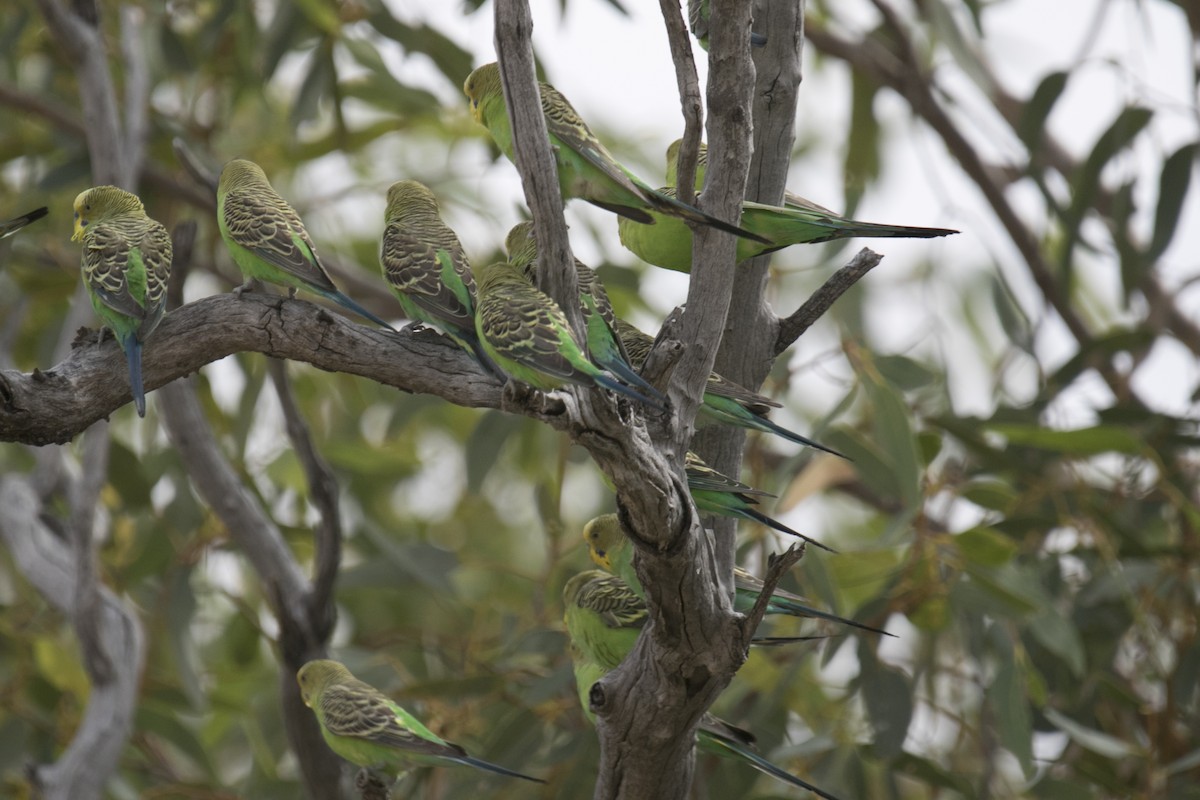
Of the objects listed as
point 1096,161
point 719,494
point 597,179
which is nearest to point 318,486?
point 719,494

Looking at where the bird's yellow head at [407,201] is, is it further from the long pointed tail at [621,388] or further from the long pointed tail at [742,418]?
the long pointed tail at [621,388]

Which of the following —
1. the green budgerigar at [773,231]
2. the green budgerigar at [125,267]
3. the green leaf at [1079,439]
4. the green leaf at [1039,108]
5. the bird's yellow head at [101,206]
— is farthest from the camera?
the green leaf at [1039,108]

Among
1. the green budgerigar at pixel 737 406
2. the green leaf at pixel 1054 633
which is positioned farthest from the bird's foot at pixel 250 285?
the green leaf at pixel 1054 633

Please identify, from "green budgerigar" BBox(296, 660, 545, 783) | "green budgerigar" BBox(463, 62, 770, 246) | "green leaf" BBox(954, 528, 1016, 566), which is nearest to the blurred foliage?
"green leaf" BBox(954, 528, 1016, 566)

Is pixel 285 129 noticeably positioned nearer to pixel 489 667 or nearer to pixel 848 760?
pixel 489 667

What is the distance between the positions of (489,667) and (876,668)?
1022 mm

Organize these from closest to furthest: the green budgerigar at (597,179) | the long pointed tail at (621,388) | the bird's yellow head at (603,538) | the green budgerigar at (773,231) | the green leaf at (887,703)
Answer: the long pointed tail at (621,388) < the green budgerigar at (597,179) < the green budgerigar at (773,231) < the bird's yellow head at (603,538) < the green leaf at (887,703)

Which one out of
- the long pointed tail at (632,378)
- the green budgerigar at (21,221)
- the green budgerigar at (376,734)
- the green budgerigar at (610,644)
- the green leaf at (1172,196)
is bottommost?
the green budgerigar at (376,734)

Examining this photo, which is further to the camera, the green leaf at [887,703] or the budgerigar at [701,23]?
the green leaf at [887,703]

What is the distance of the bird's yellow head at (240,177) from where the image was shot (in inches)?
90.9

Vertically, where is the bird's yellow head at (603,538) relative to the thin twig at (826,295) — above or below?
below

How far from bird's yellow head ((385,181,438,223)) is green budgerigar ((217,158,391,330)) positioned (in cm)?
23

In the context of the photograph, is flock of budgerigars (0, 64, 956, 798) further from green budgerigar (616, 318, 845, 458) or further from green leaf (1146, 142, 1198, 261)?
green leaf (1146, 142, 1198, 261)

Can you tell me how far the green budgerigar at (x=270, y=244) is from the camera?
207 centimetres
